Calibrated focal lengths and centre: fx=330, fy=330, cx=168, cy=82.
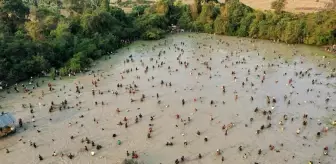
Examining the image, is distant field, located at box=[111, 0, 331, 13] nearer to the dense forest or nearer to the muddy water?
the dense forest

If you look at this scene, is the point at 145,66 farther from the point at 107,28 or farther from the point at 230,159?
the point at 230,159

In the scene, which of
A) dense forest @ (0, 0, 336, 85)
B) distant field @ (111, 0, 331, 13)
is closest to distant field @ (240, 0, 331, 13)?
distant field @ (111, 0, 331, 13)

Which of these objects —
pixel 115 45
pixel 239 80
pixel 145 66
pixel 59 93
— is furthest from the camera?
pixel 115 45

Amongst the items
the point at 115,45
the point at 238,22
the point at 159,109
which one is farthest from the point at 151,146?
the point at 238,22

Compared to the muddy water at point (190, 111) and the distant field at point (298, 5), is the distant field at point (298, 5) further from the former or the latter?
the muddy water at point (190, 111)

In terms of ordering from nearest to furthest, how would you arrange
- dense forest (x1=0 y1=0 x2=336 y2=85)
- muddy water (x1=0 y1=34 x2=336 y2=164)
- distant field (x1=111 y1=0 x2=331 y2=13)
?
muddy water (x1=0 y1=34 x2=336 y2=164), dense forest (x1=0 y1=0 x2=336 y2=85), distant field (x1=111 y1=0 x2=331 y2=13)
